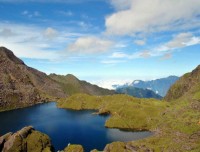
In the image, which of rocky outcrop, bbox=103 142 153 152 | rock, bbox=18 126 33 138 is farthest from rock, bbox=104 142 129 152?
rock, bbox=18 126 33 138

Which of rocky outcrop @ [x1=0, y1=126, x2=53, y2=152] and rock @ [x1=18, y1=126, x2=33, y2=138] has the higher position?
rock @ [x1=18, y1=126, x2=33, y2=138]

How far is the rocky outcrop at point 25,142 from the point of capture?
5069 inches

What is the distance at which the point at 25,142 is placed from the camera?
133500 millimetres

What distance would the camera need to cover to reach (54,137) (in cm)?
18875

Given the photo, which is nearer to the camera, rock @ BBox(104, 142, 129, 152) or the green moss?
the green moss

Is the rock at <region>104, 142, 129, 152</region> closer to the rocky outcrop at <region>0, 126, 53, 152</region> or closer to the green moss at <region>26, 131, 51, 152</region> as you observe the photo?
the rocky outcrop at <region>0, 126, 53, 152</region>

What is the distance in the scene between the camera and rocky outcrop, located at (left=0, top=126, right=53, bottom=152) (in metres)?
129

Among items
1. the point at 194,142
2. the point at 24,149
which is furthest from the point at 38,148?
the point at 194,142

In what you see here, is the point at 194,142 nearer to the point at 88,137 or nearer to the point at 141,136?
the point at 141,136

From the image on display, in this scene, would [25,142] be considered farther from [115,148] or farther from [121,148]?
[121,148]

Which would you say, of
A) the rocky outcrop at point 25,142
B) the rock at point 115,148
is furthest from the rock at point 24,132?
the rock at point 115,148

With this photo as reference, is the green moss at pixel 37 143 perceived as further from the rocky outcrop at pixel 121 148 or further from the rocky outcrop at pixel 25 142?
the rocky outcrop at pixel 121 148

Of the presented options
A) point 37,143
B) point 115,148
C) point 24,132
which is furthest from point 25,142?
point 115,148

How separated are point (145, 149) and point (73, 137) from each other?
61352 millimetres
